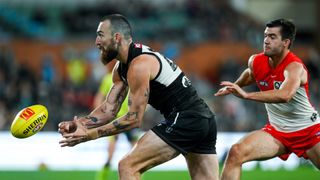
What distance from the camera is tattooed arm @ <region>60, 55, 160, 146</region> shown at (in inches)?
253

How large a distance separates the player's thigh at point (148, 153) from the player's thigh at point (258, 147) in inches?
36.3

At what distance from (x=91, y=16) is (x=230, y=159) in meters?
14.6

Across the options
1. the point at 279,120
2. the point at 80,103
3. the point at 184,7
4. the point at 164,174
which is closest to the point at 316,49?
the point at 184,7

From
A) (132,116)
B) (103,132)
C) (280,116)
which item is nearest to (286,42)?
(280,116)

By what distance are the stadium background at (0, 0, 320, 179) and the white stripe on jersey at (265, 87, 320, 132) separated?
8630mm

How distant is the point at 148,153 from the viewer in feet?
21.5

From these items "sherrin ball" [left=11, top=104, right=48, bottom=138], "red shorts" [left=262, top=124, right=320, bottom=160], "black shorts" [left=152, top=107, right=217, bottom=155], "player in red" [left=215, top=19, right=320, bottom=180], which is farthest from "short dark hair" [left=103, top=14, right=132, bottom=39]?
"red shorts" [left=262, top=124, right=320, bottom=160]

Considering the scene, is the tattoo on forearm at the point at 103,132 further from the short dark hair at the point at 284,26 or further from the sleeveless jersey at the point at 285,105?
the short dark hair at the point at 284,26

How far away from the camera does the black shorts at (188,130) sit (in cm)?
668

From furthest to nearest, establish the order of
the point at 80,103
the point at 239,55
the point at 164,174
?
the point at 239,55 → the point at 80,103 → the point at 164,174

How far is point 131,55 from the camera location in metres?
6.64

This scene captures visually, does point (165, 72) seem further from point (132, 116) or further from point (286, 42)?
point (286, 42)

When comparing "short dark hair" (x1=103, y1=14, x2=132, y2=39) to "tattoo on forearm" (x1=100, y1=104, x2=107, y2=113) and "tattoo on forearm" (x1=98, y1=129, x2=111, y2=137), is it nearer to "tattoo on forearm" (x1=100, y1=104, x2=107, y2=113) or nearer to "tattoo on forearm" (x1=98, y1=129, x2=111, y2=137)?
"tattoo on forearm" (x1=100, y1=104, x2=107, y2=113)

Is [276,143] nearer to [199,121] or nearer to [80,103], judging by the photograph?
[199,121]
